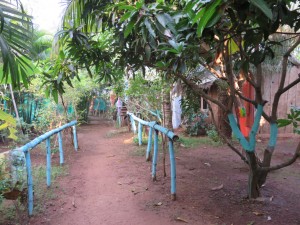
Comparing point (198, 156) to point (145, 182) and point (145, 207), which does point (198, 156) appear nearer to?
point (145, 182)

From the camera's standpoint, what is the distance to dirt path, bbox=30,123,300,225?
11.2 feet

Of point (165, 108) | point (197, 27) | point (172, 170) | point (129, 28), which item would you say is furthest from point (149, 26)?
point (165, 108)

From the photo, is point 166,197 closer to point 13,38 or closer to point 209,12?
point 13,38

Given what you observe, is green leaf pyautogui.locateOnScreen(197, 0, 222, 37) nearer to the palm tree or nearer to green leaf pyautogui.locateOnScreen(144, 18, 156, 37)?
green leaf pyautogui.locateOnScreen(144, 18, 156, 37)

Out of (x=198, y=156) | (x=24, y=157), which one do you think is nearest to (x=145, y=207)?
(x=24, y=157)

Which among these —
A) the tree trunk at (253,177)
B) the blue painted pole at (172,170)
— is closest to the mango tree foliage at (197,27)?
the tree trunk at (253,177)

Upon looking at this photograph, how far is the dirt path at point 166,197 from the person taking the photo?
342cm

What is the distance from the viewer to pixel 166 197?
4004 millimetres

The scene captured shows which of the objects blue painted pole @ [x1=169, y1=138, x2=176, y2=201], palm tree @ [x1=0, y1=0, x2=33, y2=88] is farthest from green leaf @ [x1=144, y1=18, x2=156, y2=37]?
blue painted pole @ [x1=169, y1=138, x2=176, y2=201]

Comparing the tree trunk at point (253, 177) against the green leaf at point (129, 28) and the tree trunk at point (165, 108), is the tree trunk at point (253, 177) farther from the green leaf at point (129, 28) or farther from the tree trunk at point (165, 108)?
the green leaf at point (129, 28)

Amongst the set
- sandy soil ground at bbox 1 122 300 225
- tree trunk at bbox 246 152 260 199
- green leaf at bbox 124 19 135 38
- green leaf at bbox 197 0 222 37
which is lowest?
sandy soil ground at bbox 1 122 300 225

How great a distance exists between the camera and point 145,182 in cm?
473

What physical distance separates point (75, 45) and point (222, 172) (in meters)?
3.46

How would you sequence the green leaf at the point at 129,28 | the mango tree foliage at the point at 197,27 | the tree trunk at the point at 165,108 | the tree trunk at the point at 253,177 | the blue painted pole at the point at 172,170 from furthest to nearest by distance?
the tree trunk at the point at 165,108 → the blue painted pole at the point at 172,170 → the tree trunk at the point at 253,177 → the green leaf at the point at 129,28 → the mango tree foliage at the point at 197,27
